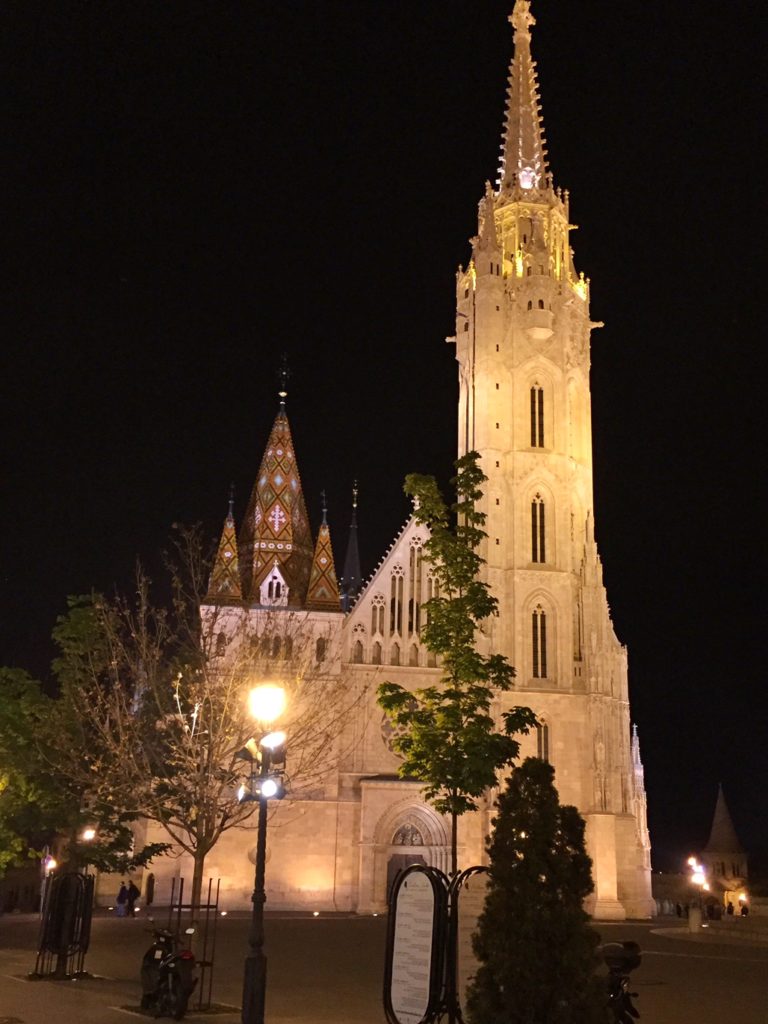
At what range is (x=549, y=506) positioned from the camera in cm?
4388

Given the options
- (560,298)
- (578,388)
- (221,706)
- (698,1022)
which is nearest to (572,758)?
(578,388)

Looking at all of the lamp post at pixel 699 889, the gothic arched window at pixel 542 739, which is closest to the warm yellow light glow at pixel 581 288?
the gothic arched window at pixel 542 739

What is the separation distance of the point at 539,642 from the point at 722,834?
41.4m

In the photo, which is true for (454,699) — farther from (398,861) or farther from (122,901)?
(398,861)

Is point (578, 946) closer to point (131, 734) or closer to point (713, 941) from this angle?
point (131, 734)

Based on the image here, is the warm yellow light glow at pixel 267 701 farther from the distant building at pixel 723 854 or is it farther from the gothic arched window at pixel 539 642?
the distant building at pixel 723 854

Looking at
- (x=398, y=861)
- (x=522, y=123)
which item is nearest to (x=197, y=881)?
(x=398, y=861)

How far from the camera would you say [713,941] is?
27.9m

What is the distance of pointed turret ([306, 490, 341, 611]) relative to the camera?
41.5 m

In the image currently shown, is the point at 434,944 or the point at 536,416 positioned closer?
the point at 434,944

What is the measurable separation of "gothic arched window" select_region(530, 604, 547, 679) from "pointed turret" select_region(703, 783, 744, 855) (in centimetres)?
4021

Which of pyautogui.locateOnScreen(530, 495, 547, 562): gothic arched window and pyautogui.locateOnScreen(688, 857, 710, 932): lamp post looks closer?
pyautogui.locateOnScreen(688, 857, 710, 932): lamp post

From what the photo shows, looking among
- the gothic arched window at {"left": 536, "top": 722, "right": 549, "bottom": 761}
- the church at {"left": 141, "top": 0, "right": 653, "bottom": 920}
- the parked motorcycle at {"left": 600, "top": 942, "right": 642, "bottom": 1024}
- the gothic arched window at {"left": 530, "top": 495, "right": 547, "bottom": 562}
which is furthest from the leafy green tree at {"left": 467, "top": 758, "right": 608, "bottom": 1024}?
the gothic arched window at {"left": 530, "top": 495, "right": 547, "bottom": 562}

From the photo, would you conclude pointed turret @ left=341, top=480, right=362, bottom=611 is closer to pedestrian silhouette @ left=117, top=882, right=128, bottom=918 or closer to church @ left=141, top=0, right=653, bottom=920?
church @ left=141, top=0, right=653, bottom=920
